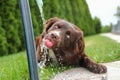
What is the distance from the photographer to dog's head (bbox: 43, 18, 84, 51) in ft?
13.3

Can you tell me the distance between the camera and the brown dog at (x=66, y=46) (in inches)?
161

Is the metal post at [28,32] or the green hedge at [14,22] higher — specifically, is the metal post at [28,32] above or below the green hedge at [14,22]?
above

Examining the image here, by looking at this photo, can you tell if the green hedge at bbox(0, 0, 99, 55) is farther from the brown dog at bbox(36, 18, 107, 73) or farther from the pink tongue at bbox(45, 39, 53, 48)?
the pink tongue at bbox(45, 39, 53, 48)

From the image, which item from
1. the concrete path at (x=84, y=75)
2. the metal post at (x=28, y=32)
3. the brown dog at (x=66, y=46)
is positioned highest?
the metal post at (x=28, y=32)

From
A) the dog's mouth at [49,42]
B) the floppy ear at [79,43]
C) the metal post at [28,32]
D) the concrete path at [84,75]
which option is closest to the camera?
the metal post at [28,32]

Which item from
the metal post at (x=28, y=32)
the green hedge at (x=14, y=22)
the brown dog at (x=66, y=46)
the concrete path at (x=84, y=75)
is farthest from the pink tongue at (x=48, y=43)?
the green hedge at (x=14, y=22)

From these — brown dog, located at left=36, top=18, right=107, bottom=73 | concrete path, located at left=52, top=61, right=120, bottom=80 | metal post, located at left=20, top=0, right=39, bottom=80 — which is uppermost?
metal post, located at left=20, top=0, right=39, bottom=80

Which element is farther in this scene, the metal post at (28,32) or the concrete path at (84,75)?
the concrete path at (84,75)

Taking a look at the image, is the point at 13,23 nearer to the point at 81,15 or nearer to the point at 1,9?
the point at 1,9

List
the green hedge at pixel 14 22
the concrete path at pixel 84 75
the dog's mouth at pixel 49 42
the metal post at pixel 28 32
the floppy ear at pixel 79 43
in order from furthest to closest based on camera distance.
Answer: the green hedge at pixel 14 22 < the floppy ear at pixel 79 43 < the dog's mouth at pixel 49 42 < the concrete path at pixel 84 75 < the metal post at pixel 28 32

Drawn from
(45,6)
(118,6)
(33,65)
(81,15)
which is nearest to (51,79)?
(33,65)

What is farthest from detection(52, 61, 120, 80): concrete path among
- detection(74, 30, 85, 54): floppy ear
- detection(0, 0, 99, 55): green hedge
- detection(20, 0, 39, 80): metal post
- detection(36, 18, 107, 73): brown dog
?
detection(0, 0, 99, 55): green hedge

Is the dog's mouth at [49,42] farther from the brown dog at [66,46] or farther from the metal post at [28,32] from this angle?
the metal post at [28,32]

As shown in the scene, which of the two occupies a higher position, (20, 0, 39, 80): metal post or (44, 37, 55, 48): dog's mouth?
(20, 0, 39, 80): metal post
